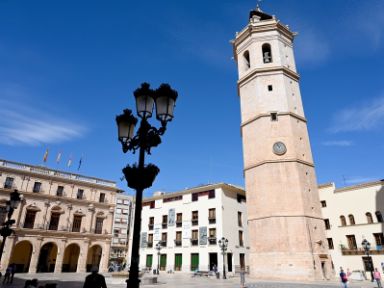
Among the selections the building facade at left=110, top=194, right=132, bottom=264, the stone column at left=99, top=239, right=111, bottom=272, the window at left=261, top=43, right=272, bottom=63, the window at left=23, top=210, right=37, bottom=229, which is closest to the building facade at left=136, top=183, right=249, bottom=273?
the stone column at left=99, top=239, right=111, bottom=272

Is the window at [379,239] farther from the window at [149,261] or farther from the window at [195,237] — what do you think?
the window at [149,261]

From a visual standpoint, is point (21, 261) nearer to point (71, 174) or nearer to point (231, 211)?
point (71, 174)

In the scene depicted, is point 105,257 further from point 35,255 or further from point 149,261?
point 35,255

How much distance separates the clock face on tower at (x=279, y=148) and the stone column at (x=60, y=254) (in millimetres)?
26228

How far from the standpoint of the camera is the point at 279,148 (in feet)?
82.6

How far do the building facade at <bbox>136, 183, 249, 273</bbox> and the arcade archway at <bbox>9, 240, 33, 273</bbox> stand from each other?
46.2 feet

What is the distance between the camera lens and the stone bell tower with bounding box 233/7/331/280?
22.1m

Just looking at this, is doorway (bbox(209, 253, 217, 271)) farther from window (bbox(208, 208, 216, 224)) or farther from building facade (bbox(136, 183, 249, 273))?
window (bbox(208, 208, 216, 224))

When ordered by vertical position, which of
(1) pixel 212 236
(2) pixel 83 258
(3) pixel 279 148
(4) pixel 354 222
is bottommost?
(2) pixel 83 258

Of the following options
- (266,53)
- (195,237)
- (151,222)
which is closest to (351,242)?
(195,237)

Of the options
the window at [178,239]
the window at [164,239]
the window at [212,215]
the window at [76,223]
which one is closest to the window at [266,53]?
the window at [212,215]

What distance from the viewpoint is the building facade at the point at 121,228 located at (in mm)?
56531

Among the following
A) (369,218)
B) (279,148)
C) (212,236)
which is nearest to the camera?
(279,148)

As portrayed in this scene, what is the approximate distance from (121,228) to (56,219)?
25754 millimetres
